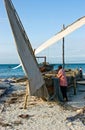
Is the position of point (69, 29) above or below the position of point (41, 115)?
above

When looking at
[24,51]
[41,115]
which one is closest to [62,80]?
[24,51]

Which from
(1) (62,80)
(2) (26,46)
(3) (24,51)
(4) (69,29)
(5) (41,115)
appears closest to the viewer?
(5) (41,115)

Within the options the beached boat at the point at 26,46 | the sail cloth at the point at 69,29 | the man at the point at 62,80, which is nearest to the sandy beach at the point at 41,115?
the man at the point at 62,80

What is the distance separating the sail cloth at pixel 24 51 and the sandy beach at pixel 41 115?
0.86 m

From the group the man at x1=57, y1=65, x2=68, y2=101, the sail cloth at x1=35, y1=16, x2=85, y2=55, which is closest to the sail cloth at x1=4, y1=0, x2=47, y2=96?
the sail cloth at x1=35, y1=16, x2=85, y2=55

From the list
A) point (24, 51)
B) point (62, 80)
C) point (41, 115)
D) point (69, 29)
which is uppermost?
point (69, 29)

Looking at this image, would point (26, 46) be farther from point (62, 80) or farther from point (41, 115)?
point (41, 115)

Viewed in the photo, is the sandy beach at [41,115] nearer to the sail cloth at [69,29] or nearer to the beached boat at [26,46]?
the beached boat at [26,46]

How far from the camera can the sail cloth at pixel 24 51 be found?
11.7m

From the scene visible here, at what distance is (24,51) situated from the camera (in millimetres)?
11891

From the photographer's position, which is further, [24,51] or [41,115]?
[24,51]

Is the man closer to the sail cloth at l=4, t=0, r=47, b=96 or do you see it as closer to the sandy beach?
the sandy beach

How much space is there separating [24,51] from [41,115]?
7.91ft

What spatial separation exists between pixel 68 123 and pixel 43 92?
363 centimetres
